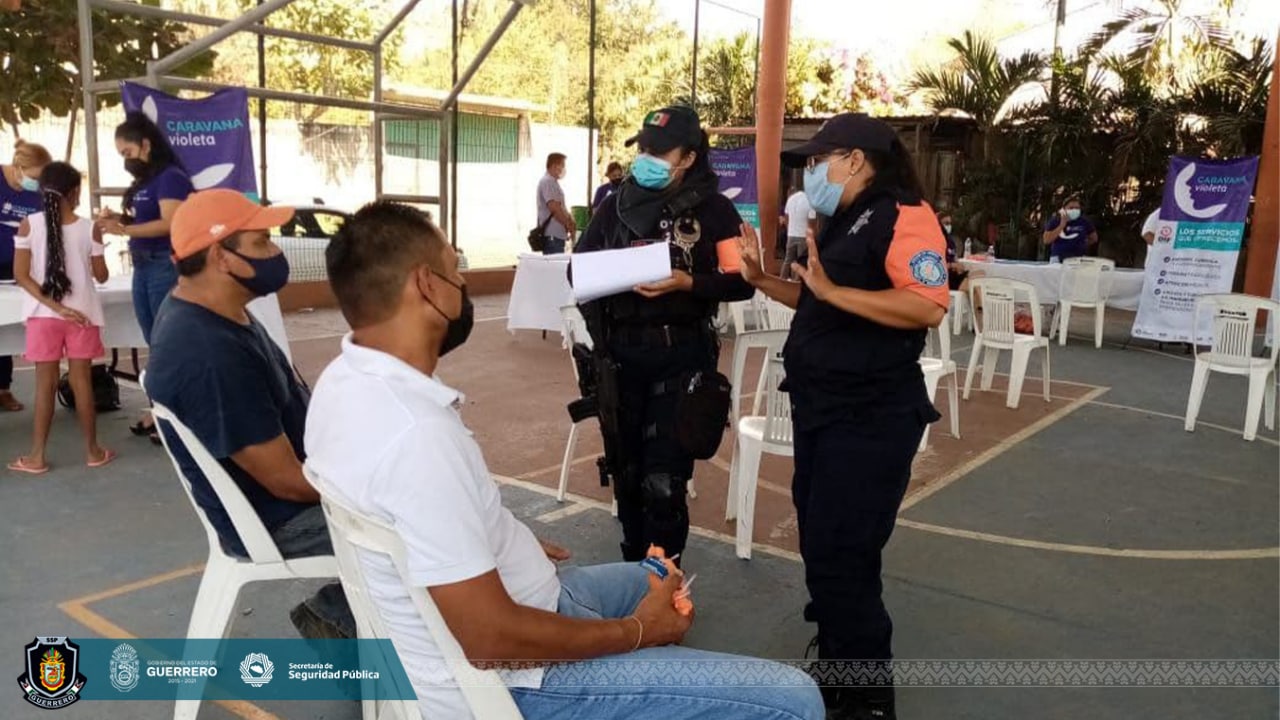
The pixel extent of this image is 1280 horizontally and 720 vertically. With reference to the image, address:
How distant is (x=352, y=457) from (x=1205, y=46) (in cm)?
1513

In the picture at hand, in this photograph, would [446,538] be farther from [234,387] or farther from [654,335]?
[654,335]

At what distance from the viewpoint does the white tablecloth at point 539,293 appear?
8914 millimetres

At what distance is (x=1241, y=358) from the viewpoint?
6.46 metres

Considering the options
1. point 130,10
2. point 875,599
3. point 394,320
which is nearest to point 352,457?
point 394,320

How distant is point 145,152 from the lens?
494cm

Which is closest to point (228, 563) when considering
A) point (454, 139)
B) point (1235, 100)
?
point (454, 139)

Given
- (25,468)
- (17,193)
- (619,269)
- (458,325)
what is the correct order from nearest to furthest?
(458,325) → (619,269) → (25,468) → (17,193)

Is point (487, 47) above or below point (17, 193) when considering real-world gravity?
above

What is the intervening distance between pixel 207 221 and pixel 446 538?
1714 mm

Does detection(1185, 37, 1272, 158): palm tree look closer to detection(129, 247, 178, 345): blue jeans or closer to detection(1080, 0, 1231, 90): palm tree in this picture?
detection(1080, 0, 1231, 90): palm tree

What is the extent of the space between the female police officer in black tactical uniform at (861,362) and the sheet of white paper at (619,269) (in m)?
0.56

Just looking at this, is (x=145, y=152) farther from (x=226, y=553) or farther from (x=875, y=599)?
(x=875, y=599)

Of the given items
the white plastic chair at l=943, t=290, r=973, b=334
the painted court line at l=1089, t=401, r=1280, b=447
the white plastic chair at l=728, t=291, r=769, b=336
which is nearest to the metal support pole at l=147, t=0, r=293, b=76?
the white plastic chair at l=728, t=291, r=769, b=336

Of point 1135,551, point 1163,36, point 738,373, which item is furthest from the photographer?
point 1163,36
